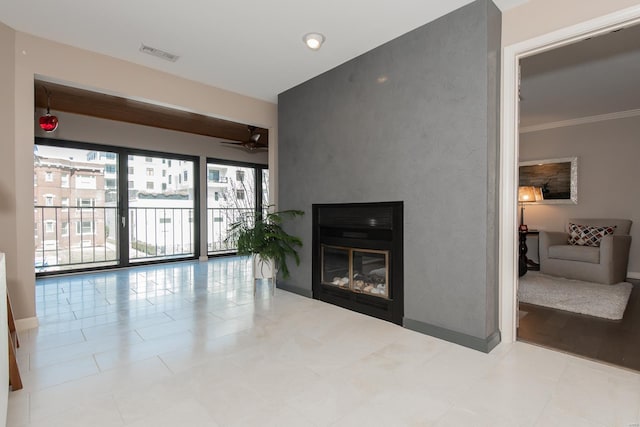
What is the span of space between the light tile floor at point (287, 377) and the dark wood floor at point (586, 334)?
0.19 metres

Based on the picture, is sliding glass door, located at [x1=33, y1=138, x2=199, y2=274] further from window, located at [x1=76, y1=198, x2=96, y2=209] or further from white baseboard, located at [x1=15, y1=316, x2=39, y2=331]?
white baseboard, located at [x1=15, y1=316, x2=39, y2=331]

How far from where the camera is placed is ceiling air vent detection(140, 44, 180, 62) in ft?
9.83

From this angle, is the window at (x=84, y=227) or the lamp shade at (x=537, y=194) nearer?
the window at (x=84, y=227)

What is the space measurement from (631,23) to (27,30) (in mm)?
4549

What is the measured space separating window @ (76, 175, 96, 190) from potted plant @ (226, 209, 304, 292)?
3.11 meters

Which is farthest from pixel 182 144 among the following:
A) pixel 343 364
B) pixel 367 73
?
pixel 343 364

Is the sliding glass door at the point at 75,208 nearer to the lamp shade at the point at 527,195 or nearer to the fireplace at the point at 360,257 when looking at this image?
the fireplace at the point at 360,257

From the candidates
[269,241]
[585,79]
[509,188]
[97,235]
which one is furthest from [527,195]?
[97,235]

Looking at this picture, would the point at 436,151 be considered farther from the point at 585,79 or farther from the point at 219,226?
the point at 219,226

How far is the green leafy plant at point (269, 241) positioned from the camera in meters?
3.77

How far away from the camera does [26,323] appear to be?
2.73m

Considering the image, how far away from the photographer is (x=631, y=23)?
77.2 inches

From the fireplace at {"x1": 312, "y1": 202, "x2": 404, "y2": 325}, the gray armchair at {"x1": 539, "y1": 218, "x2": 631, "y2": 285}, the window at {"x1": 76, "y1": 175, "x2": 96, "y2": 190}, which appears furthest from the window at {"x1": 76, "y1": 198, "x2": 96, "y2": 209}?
the gray armchair at {"x1": 539, "y1": 218, "x2": 631, "y2": 285}

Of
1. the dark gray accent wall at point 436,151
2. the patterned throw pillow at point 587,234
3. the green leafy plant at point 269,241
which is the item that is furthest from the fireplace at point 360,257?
the patterned throw pillow at point 587,234
